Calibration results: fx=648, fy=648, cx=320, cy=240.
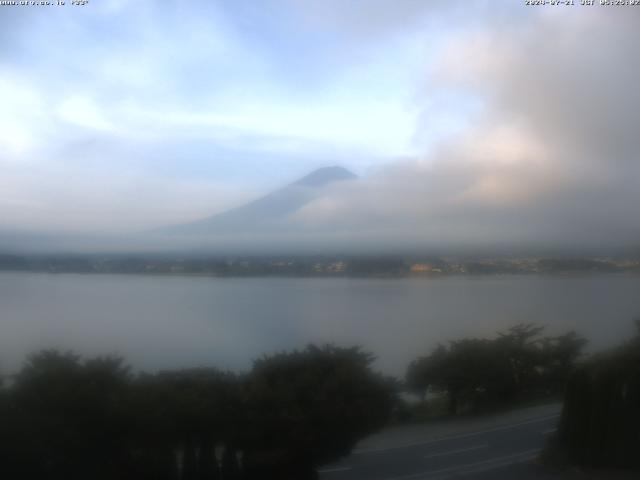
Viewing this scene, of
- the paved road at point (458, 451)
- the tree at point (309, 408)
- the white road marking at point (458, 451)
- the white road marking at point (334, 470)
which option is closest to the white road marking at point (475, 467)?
the paved road at point (458, 451)

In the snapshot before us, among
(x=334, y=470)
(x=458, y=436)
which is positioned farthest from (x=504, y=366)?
(x=334, y=470)

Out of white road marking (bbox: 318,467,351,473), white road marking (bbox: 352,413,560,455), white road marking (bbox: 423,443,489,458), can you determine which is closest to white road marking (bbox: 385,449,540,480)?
white road marking (bbox: 423,443,489,458)

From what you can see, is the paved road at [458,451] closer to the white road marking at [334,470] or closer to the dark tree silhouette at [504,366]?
the white road marking at [334,470]

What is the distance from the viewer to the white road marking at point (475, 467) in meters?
5.03

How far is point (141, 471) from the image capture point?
489 centimetres

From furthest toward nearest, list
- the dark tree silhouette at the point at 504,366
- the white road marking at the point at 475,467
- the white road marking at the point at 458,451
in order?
1. the dark tree silhouette at the point at 504,366
2. the white road marking at the point at 458,451
3. the white road marking at the point at 475,467

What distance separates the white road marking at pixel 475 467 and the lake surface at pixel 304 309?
2.86ft

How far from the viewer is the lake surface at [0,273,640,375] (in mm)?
5555

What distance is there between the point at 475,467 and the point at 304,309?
1.96m

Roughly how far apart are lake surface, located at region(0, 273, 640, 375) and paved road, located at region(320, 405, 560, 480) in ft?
2.01

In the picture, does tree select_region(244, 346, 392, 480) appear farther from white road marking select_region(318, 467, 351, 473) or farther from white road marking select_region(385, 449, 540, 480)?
white road marking select_region(385, 449, 540, 480)

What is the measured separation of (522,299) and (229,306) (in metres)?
2.76

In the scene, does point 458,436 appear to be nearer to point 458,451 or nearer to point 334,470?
point 458,451

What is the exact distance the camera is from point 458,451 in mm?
5340
